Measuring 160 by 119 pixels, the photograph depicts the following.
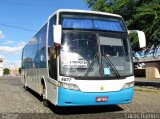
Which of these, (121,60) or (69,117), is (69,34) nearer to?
(121,60)

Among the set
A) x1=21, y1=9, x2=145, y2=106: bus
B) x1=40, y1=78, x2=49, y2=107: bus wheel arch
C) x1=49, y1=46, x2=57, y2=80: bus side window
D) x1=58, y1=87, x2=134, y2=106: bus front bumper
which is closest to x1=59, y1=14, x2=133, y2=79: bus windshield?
x1=21, y1=9, x2=145, y2=106: bus

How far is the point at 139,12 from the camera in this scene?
2356 centimetres

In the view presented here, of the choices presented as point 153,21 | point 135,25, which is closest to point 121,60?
point 153,21

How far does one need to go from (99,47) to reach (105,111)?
2282 millimetres

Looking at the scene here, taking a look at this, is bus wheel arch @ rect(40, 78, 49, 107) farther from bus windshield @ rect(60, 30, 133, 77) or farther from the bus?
bus windshield @ rect(60, 30, 133, 77)

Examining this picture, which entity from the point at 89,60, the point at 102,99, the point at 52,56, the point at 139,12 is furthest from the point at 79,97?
the point at 139,12

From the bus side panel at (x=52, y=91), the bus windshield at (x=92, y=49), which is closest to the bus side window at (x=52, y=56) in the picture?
the bus side panel at (x=52, y=91)

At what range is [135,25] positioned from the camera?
25.0 meters

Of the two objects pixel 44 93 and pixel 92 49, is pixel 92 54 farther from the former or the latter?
pixel 44 93

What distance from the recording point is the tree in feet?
72.0

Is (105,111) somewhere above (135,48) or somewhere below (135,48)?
below

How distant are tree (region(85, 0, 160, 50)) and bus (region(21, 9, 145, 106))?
10647 millimetres

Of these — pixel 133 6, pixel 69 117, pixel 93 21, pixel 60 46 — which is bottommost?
pixel 69 117

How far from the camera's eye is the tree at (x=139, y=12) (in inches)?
864
